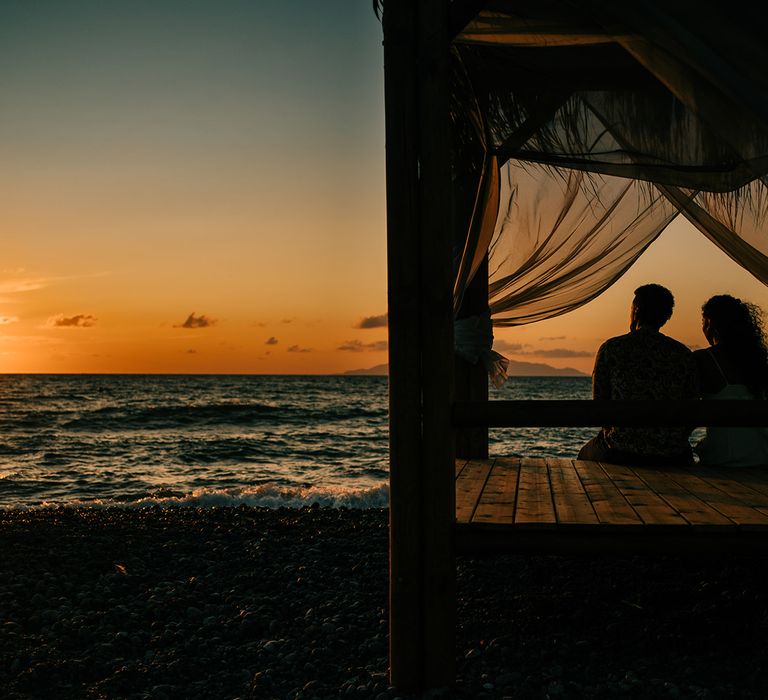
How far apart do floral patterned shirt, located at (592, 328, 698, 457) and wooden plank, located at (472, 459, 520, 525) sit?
726mm

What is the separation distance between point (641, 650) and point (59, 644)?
9.23ft

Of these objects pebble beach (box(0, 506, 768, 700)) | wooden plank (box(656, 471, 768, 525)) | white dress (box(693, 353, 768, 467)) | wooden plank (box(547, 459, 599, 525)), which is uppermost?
white dress (box(693, 353, 768, 467))

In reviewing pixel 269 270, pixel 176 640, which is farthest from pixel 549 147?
pixel 269 270

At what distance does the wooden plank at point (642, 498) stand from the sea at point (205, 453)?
518 centimetres

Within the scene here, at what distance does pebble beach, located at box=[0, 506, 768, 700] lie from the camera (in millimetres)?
3076

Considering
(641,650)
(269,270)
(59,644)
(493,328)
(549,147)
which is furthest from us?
(269,270)

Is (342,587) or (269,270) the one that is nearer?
(342,587)

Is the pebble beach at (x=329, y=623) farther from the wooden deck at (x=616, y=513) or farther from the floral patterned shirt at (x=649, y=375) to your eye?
the floral patterned shirt at (x=649, y=375)

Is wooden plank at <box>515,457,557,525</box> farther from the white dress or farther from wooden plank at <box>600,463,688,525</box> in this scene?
the white dress

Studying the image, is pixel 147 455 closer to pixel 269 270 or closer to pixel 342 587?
pixel 269 270

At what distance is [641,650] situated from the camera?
3.29 metres

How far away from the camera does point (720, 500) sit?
3.25 metres

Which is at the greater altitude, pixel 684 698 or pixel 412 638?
pixel 412 638

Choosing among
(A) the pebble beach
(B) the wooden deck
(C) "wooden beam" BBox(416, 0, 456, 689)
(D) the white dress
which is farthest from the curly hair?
(C) "wooden beam" BBox(416, 0, 456, 689)
